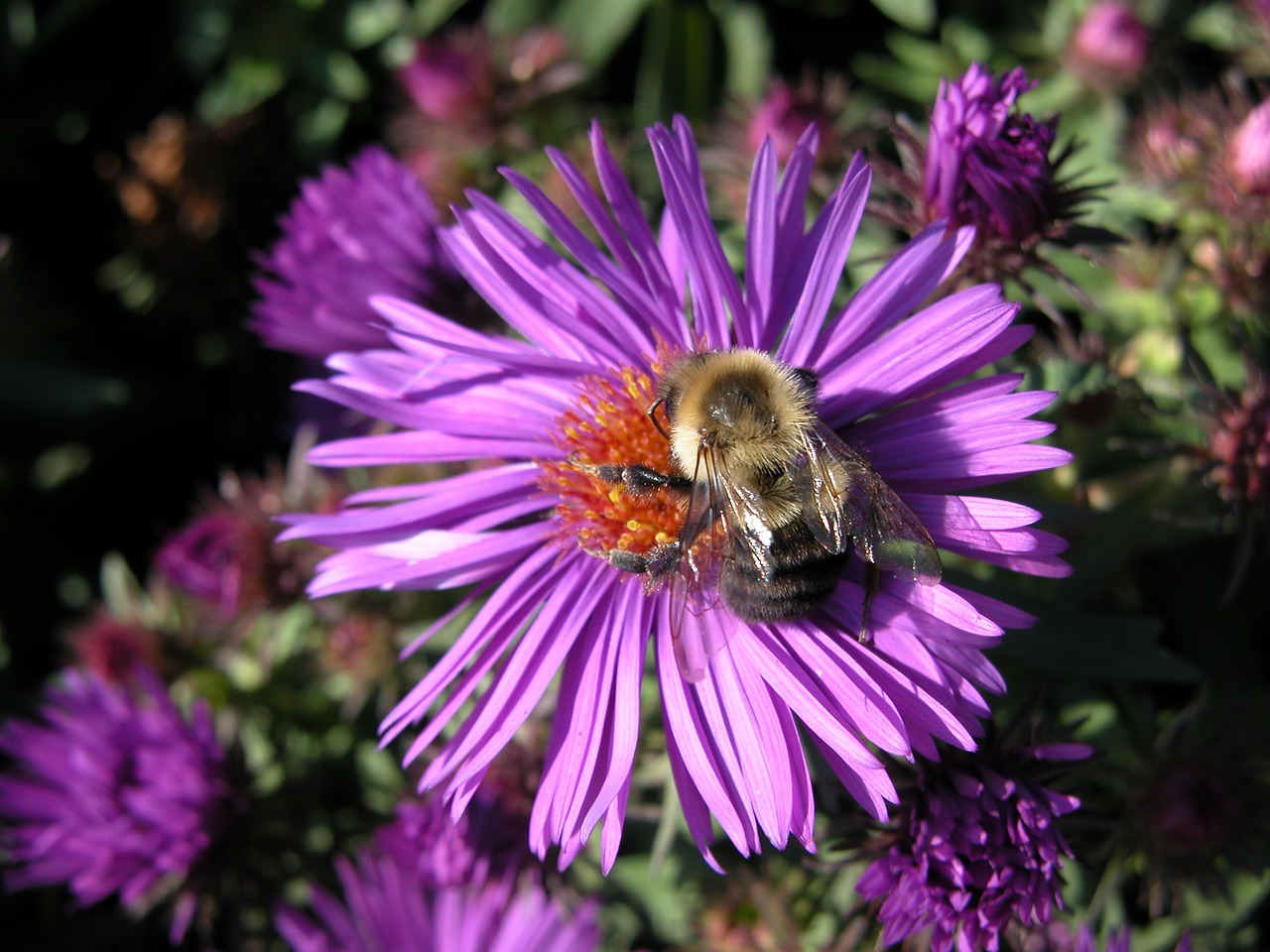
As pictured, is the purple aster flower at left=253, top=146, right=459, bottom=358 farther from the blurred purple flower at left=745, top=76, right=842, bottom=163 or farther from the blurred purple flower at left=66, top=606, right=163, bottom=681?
the blurred purple flower at left=66, top=606, right=163, bottom=681

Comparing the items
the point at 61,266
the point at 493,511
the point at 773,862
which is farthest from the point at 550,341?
the point at 61,266

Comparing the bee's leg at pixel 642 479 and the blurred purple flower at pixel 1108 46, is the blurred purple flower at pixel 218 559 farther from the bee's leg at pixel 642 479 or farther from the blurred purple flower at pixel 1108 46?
the blurred purple flower at pixel 1108 46

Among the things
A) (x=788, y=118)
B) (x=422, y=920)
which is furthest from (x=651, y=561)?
(x=422, y=920)

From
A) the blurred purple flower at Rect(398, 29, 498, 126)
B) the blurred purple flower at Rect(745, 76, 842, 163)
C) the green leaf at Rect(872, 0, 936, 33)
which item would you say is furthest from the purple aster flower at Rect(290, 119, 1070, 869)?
the blurred purple flower at Rect(398, 29, 498, 126)

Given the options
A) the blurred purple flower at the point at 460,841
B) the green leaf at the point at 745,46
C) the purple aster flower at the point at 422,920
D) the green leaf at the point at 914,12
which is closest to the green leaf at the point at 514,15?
the green leaf at the point at 745,46

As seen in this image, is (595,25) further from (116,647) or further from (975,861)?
(975,861)
